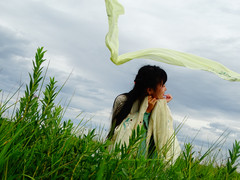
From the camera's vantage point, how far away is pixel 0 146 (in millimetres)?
1584

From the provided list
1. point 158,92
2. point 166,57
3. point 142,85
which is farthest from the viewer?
point 142,85

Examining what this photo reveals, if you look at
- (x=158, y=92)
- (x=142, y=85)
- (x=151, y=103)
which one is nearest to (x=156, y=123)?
(x=151, y=103)

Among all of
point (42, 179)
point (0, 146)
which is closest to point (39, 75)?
point (0, 146)

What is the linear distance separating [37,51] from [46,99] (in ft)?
1.08

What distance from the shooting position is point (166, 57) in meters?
2.00

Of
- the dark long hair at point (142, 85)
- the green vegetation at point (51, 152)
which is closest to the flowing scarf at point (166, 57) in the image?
the green vegetation at point (51, 152)

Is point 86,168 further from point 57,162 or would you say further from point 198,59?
point 198,59

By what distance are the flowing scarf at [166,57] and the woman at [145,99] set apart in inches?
75.8

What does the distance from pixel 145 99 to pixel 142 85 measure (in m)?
0.35

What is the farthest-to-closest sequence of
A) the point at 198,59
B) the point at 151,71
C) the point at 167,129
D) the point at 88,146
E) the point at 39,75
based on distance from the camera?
1. the point at 151,71
2. the point at 167,129
3. the point at 198,59
4. the point at 39,75
5. the point at 88,146

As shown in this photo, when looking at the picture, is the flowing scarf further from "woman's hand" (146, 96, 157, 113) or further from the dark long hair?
the dark long hair

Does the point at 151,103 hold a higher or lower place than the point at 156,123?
higher

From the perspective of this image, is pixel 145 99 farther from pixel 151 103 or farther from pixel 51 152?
pixel 51 152

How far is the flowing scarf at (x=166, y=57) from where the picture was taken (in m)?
1.92
